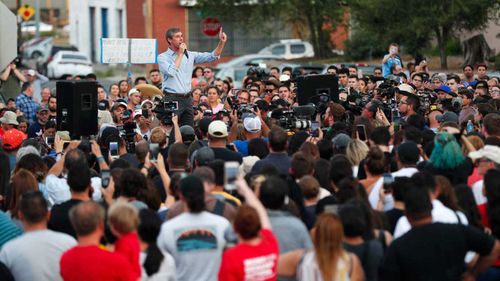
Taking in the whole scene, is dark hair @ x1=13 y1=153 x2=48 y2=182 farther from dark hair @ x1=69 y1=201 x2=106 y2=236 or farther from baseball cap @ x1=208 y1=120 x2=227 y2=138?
dark hair @ x1=69 y1=201 x2=106 y2=236

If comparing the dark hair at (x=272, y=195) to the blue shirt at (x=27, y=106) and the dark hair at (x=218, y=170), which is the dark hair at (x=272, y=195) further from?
the blue shirt at (x=27, y=106)

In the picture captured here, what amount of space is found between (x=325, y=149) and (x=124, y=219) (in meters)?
4.16

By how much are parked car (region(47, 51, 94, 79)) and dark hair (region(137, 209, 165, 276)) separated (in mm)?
39335

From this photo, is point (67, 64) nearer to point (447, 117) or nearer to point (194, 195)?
point (447, 117)

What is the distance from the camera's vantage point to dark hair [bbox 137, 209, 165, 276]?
819 centimetres

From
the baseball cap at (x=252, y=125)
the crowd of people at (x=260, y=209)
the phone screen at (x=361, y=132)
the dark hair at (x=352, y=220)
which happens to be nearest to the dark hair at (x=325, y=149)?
the crowd of people at (x=260, y=209)

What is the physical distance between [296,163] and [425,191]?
1.97 metres

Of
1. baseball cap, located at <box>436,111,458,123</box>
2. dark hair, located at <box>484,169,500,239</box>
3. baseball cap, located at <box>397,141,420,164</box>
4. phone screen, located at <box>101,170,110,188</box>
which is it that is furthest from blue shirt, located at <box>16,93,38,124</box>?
dark hair, located at <box>484,169,500,239</box>

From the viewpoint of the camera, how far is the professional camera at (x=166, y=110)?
14906 mm

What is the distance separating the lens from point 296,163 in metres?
10.1

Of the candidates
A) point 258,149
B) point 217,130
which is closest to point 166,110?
point 258,149

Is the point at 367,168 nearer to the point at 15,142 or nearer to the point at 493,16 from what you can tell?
the point at 15,142

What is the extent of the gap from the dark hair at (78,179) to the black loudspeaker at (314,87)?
7.29 metres

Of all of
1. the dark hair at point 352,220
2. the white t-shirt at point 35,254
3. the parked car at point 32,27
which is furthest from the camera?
the parked car at point 32,27
